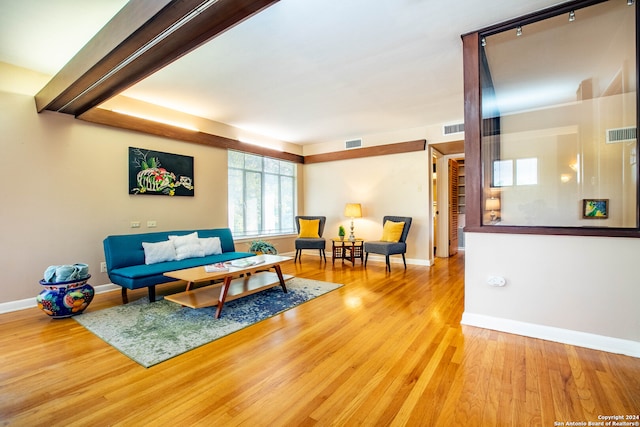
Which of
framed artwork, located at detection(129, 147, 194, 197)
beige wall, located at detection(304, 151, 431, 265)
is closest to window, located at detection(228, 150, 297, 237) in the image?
beige wall, located at detection(304, 151, 431, 265)

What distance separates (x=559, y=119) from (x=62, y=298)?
521cm

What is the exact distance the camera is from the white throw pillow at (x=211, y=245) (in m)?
4.29

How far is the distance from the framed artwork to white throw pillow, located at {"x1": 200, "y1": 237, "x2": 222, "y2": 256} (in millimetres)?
906

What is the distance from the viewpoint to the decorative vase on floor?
9.22 feet

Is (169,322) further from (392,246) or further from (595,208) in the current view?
(595,208)

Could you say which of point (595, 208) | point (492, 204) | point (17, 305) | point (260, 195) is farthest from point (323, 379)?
point (260, 195)

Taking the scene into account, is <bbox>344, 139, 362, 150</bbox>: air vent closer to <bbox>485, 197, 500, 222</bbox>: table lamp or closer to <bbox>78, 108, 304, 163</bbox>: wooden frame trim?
<bbox>78, 108, 304, 163</bbox>: wooden frame trim

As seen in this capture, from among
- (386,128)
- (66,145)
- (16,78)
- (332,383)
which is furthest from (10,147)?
(386,128)

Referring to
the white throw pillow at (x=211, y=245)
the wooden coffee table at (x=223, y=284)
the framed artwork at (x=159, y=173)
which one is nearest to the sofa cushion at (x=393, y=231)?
the wooden coffee table at (x=223, y=284)

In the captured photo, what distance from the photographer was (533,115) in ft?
9.39

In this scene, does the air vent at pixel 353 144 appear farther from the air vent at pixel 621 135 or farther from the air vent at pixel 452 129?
the air vent at pixel 621 135

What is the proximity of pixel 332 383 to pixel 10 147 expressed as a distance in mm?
4171

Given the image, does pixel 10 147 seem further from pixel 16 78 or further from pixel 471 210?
pixel 471 210

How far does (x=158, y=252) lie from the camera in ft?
12.4
